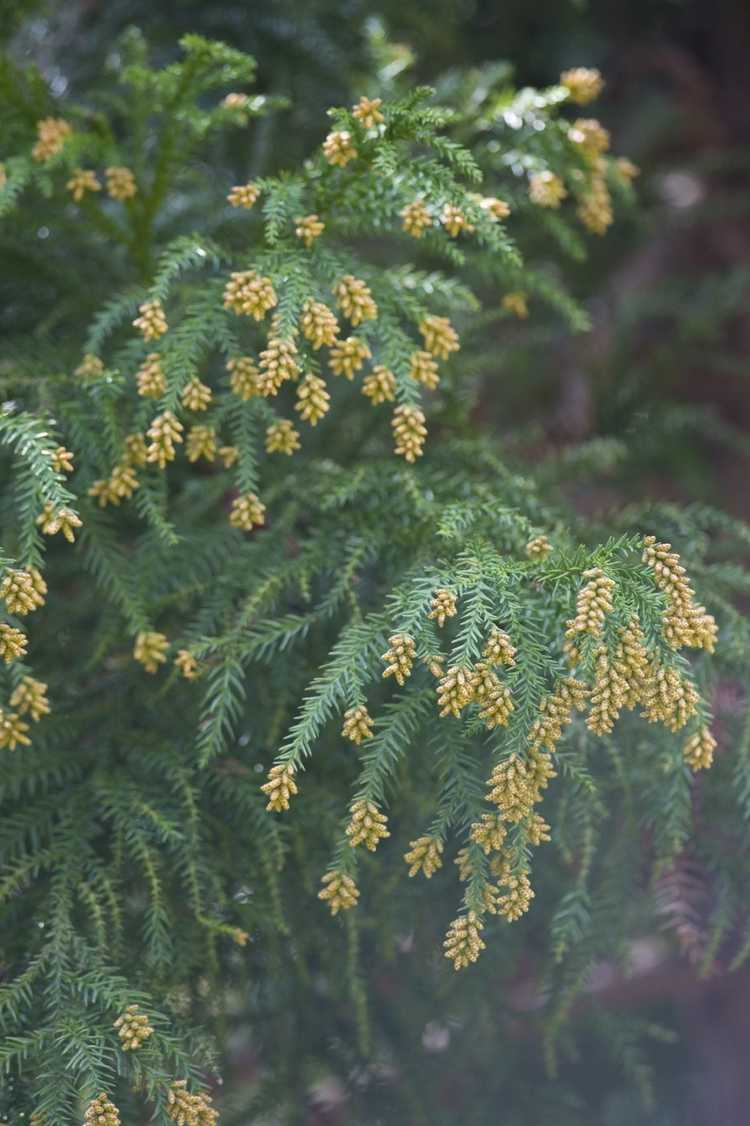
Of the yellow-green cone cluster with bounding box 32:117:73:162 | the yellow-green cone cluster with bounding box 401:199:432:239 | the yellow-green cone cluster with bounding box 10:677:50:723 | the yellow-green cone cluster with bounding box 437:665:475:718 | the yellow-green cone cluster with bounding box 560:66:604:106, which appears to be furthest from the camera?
the yellow-green cone cluster with bounding box 560:66:604:106

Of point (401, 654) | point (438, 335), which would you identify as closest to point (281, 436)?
point (438, 335)

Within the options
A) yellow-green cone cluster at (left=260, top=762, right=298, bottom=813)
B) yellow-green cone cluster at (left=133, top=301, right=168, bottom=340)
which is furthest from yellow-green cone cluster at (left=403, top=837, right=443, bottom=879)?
yellow-green cone cluster at (left=133, top=301, right=168, bottom=340)

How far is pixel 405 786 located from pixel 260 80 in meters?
1.23

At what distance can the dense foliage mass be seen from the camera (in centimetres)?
107

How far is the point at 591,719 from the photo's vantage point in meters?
1.01

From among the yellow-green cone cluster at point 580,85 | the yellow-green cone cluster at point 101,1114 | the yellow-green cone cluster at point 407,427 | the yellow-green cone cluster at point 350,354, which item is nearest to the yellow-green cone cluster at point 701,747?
the yellow-green cone cluster at point 407,427

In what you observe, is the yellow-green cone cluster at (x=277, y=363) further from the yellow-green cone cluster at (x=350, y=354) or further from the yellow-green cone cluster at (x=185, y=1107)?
the yellow-green cone cluster at (x=185, y=1107)

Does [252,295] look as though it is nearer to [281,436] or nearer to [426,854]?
[281,436]

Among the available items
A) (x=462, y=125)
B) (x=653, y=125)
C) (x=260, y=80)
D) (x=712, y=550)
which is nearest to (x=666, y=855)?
(x=712, y=550)

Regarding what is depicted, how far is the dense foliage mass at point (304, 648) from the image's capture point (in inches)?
42.1

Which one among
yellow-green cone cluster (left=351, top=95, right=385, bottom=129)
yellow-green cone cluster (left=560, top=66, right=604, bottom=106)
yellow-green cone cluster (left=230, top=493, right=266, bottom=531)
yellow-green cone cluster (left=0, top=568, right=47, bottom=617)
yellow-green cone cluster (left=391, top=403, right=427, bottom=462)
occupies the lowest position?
yellow-green cone cluster (left=0, top=568, right=47, bottom=617)

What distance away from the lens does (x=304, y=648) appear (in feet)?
4.52

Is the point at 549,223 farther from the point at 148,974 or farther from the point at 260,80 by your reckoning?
the point at 148,974

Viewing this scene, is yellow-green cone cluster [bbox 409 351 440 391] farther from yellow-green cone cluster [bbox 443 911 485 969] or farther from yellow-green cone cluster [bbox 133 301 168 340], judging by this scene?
yellow-green cone cluster [bbox 443 911 485 969]
